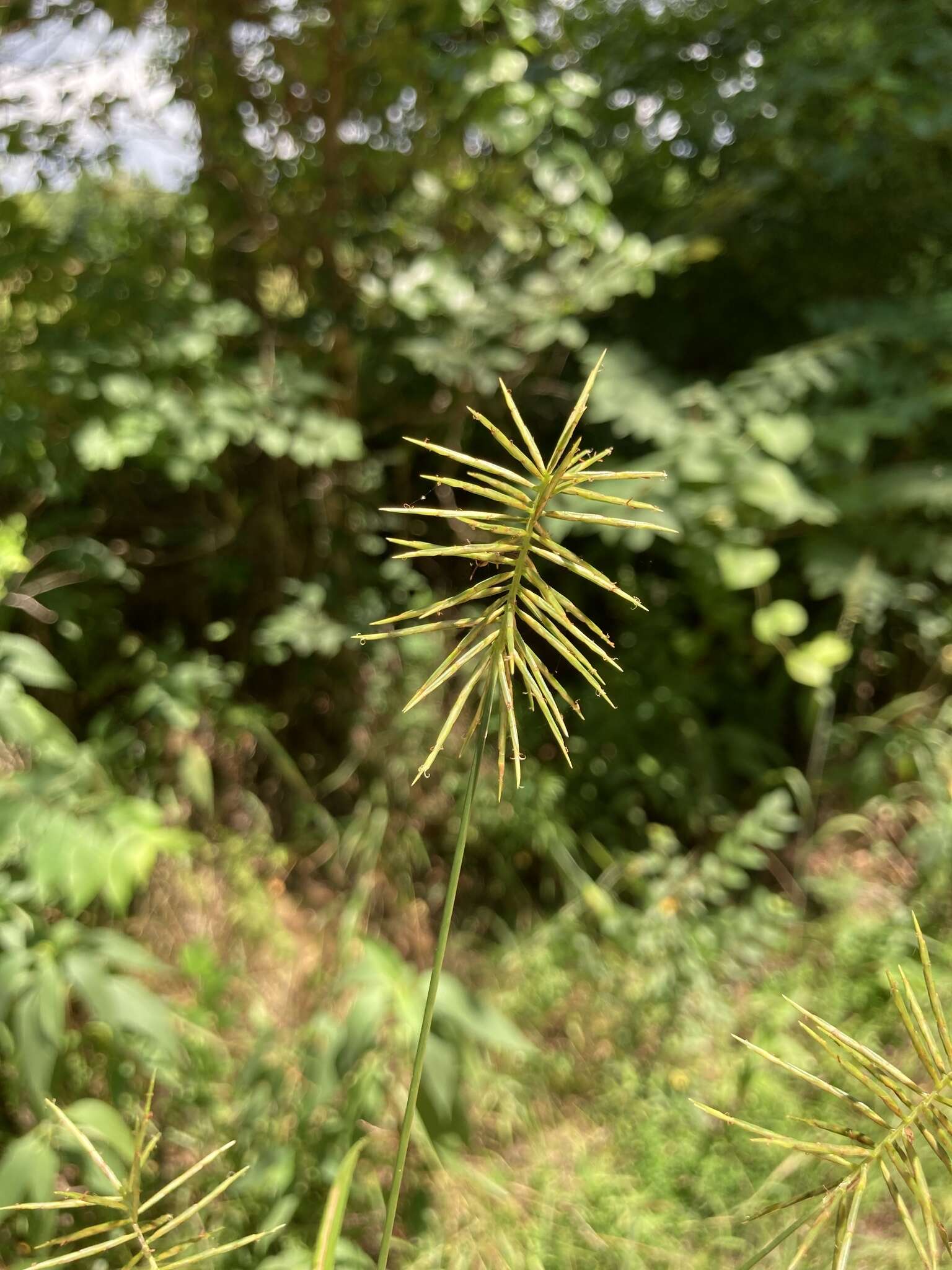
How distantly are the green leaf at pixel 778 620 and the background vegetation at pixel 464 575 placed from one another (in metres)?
0.01

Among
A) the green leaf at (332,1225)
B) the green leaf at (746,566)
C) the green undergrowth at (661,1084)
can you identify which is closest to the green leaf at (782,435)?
the green leaf at (746,566)

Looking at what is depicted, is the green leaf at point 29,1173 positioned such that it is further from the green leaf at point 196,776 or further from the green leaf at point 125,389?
the green leaf at point 125,389

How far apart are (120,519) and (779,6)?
227cm

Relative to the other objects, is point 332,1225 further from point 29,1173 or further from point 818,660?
point 818,660

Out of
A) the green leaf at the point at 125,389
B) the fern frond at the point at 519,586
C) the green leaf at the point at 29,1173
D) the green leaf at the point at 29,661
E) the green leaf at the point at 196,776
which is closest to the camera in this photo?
the fern frond at the point at 519,586

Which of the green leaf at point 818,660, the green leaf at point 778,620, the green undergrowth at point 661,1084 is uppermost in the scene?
the green leaf at point 778,620

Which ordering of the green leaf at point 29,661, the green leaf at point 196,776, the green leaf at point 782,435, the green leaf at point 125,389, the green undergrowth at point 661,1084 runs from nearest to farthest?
1. the green undergrowth at point 661,1084
2. the green leaf at point 29,661
3. the green leaf at point 125,389
4. the green leaf at point 782,435
5. the green leaf at point 196,776

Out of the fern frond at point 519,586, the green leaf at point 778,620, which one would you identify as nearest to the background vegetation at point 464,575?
the green leaf at point 778,620

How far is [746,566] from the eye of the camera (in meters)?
2.18

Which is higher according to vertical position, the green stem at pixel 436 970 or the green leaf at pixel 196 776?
the green stem at pixel 436 970

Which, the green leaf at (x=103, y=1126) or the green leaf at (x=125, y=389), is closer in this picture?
the green leaf at (x=103, y=1126)

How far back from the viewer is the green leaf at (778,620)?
89.6 inches

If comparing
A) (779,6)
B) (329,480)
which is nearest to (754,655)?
(329,480)

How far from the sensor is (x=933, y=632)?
2379mm
